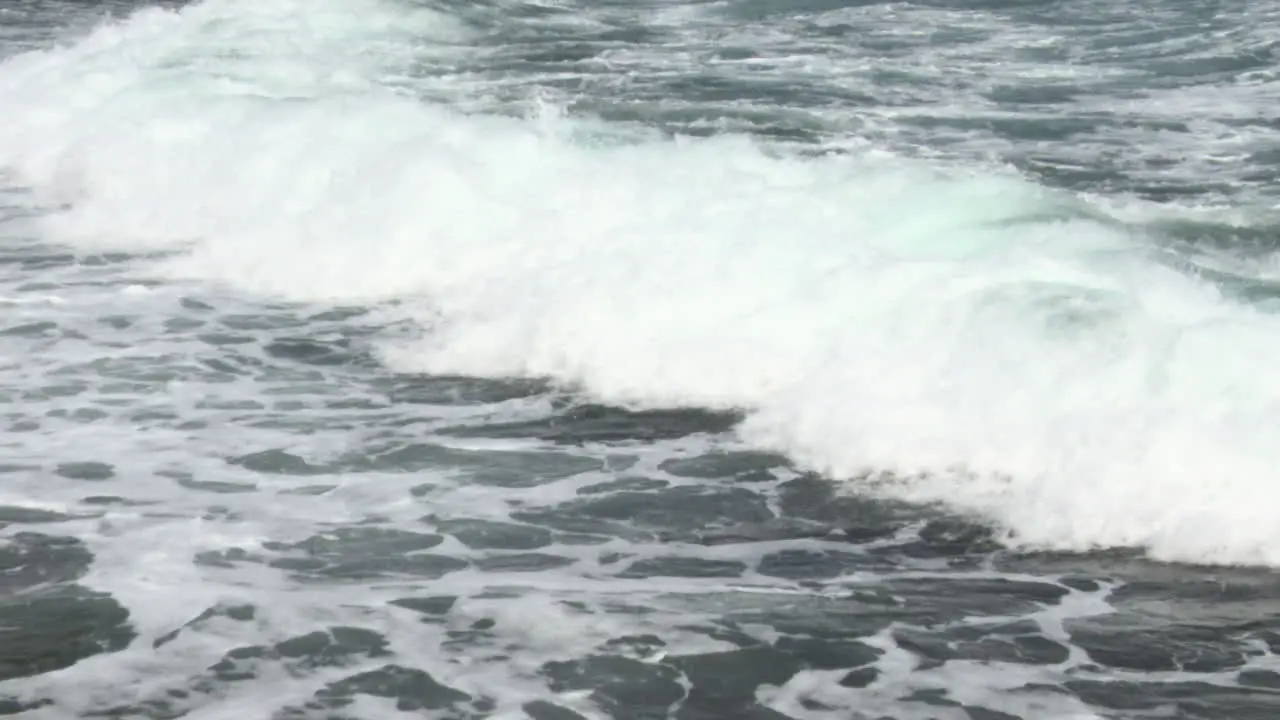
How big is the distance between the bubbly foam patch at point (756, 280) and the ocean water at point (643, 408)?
0.03m

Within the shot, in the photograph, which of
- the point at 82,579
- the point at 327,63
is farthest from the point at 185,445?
the point at 327,63

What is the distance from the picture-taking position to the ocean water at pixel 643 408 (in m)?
6.67

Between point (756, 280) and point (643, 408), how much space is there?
152 centimetres

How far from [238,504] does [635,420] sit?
2315mm

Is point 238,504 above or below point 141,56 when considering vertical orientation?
below

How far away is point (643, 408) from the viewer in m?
9.94

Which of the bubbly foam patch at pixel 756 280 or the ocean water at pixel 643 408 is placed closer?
the ocean water at pixel 643 408

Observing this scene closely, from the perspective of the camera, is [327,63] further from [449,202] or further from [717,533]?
[717,533]

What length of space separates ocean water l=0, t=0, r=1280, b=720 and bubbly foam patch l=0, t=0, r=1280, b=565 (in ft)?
0.10

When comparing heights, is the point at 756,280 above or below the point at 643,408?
above

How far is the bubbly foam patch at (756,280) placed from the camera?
8273 mm

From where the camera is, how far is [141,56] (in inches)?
818

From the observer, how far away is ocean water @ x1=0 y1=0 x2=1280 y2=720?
21.9 ft

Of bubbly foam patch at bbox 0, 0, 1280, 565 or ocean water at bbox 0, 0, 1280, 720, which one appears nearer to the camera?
ocean water at bbox 0, 0, 1280, 720
